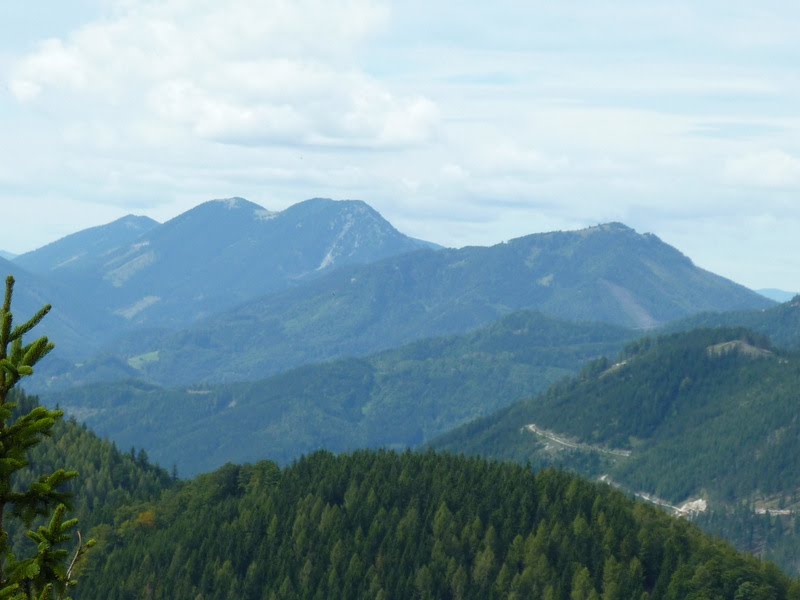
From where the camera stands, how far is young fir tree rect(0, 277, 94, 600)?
1240 inches

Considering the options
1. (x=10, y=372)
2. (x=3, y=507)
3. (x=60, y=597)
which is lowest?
(x=60, y=597)

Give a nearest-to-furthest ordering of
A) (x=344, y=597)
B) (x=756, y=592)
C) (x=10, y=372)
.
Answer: (x=10, y=372), (x=756, y=592), (x=344, y=597)

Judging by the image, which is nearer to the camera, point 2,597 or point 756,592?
point 2,597

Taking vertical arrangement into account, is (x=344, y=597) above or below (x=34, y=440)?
below

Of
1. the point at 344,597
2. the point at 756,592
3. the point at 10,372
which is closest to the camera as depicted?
the point at 10,372

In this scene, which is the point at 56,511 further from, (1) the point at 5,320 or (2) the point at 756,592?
(2) the point at 756,592

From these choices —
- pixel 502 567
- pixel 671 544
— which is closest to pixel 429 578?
pixel 502 567

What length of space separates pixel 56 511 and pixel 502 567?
173 meters

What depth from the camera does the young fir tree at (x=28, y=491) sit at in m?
31.5

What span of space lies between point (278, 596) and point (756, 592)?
73.8 meters

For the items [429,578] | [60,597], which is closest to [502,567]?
[429,578]

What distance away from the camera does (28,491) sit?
3247 centimetres

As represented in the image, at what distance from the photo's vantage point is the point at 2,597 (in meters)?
31.5

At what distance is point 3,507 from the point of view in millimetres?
32281
